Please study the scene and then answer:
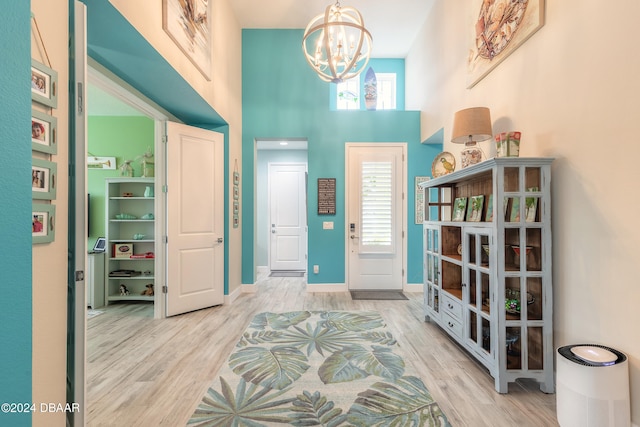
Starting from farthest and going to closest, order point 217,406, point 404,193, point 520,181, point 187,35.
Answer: point 404,193, point 187,35, point 520,181, point 217,406

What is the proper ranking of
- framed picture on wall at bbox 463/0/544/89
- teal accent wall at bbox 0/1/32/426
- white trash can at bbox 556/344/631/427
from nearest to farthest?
teal accent wall at bbox 0/1/32/426 → white trash can at bbox 556/344/631/427 → framed picture on wall at bbox 463/0/544/89

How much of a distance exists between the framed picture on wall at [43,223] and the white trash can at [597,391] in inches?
102

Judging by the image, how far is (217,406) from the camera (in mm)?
1881

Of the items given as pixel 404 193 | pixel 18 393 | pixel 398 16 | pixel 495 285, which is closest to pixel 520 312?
pixel 495 285

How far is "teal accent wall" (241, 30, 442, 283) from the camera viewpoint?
474 cm

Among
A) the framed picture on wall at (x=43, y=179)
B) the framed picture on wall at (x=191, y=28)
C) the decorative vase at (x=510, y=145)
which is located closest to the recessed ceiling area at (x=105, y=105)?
the framed picture on wall at (x=191, y=28)

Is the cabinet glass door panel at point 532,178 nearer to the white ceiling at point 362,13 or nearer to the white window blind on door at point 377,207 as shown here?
the white window blind on door at point 377,207

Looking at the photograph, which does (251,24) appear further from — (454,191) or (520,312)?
(520,312)

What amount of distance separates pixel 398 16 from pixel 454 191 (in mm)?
2800

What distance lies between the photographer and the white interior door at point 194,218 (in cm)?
357

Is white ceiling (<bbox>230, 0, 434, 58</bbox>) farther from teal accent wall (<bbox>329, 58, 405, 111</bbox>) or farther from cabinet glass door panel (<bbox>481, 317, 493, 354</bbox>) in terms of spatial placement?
cabinet glass door panel (<bbox>481, 317, 493, 354</bbox>)

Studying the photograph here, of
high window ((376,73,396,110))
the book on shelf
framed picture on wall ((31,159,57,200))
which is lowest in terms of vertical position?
the book on shelf

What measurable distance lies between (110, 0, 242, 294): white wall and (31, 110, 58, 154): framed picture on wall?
945mm

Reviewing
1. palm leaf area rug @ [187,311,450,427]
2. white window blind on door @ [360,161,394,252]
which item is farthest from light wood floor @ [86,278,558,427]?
white window blind on door @ [360,161,394,252]
